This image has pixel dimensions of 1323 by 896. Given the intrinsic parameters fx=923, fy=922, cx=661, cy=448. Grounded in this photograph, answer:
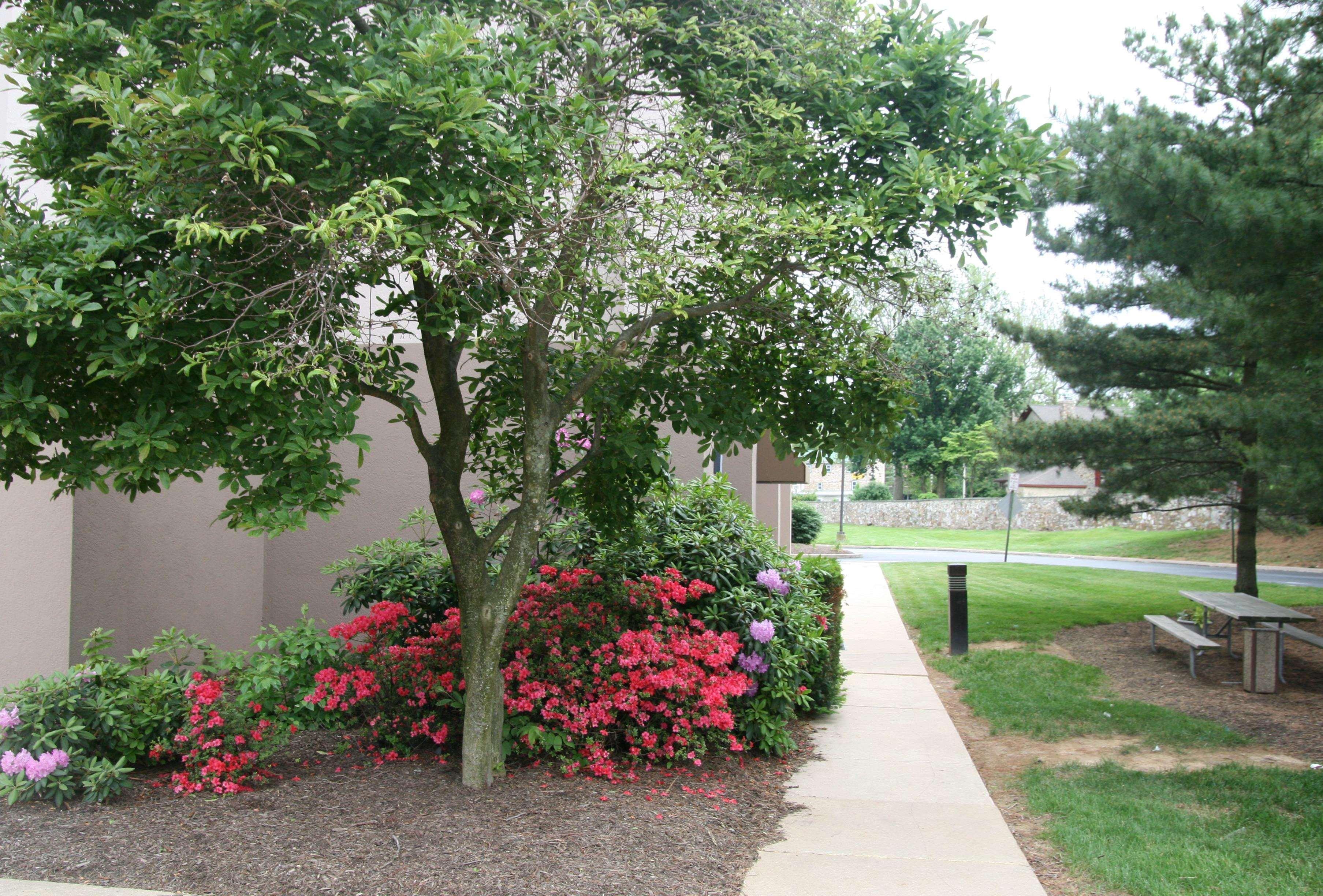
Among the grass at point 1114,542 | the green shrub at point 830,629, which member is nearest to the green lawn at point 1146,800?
the green shrub at point 830,629

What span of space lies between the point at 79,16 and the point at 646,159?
9.19ft

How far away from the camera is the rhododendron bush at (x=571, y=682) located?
5.57 meters

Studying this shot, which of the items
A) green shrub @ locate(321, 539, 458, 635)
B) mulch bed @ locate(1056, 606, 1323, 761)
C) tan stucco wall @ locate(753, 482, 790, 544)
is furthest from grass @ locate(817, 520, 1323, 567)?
green shrub @ locate(321, 539, 458, 635)

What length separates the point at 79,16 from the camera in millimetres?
4023

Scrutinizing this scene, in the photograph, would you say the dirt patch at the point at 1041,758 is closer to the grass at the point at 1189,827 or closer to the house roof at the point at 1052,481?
the grass at the point at 1189,827

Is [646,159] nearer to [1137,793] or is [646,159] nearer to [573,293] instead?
[573,293]

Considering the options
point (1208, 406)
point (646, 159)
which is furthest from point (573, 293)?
point (1208, 406)

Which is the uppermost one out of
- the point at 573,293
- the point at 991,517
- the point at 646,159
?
the point at 646,159

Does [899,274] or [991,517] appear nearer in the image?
[899,274]

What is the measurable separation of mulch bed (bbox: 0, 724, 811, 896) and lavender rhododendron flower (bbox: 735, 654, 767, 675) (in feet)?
2.80

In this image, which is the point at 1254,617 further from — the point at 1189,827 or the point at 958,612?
the point at 1189,827

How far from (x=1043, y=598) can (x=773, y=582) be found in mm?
11625

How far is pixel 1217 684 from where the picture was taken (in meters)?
9.37

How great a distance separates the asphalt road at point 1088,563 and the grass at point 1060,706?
47.1 ft
